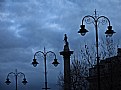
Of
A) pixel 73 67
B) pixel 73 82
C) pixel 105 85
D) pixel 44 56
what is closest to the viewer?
pixel 44 56

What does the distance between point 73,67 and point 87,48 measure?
11.0m

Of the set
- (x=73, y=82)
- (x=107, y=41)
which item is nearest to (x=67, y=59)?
(x=107, y=41)

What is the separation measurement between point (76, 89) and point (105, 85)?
12.8m

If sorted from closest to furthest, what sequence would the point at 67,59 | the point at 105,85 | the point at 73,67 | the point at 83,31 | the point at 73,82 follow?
the point at 83,31 < the point at 105,85 < the point at 67,59 < the point at 73,82 < the point at 73,67

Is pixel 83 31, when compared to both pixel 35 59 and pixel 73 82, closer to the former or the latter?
pixel 35 59

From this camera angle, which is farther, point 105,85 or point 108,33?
point 105,85

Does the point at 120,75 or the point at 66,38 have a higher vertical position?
the point at 66,38

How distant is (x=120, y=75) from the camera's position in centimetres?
3675

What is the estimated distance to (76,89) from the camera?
48219 millimetres

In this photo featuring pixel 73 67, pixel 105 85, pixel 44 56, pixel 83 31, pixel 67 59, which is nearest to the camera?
pixel 83 31

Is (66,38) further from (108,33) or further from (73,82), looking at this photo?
(108,33)

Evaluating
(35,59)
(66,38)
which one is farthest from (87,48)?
(35,59)

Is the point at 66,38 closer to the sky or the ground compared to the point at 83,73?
closer to the sky

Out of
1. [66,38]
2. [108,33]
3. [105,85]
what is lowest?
[105,85]
